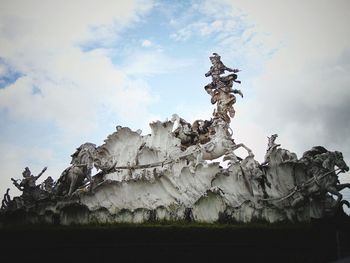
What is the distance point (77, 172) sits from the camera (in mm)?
14781

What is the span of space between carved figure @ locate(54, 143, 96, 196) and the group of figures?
34 millimetres

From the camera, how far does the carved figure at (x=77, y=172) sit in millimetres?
14750

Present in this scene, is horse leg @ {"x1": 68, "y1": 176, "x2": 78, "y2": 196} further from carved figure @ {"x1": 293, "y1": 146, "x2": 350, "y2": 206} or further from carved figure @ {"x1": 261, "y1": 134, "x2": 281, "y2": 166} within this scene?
carved figure @ {"x1": 293, "y1": 146, "x2": 350, "y2": 206}

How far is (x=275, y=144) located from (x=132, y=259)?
6.55 m

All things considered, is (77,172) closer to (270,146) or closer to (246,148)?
(246,148)

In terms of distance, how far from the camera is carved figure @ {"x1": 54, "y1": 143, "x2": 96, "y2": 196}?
14750 mm

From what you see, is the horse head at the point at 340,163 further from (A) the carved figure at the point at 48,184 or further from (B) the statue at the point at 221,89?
(A) the carved figure at the point at 48,184

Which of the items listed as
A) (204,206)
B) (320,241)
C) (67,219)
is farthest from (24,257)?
(320,241)

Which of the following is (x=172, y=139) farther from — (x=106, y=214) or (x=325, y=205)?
(x=325, y=205)

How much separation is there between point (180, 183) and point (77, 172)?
144 inches

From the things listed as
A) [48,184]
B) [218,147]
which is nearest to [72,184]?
[48,184]

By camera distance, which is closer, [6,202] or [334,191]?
[334,191]

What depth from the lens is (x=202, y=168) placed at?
1503 cm

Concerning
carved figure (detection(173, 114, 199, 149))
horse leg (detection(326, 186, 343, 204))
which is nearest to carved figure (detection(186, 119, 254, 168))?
carved figure (detection(173, 114, 199, 149))
